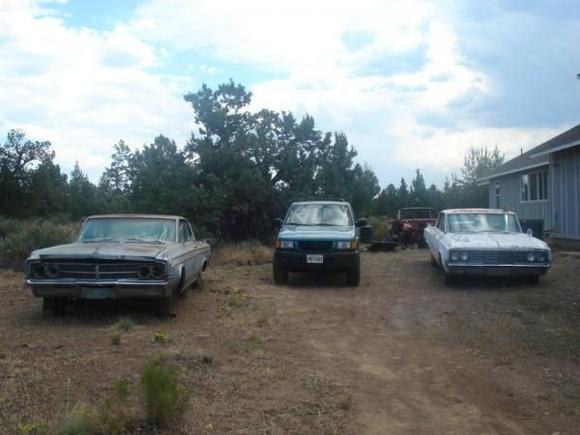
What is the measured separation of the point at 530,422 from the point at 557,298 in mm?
5902

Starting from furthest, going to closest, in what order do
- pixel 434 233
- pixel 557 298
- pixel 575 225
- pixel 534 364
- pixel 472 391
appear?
1. pixel 575 225
2. pixel 434 233
3. pixel 557 298
4. pixel 534 364
5. pixel 472 391

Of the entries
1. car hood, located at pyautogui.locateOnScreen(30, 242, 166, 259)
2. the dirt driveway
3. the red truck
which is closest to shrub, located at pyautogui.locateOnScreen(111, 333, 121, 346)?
the dirt driveway

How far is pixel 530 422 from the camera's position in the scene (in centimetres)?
498

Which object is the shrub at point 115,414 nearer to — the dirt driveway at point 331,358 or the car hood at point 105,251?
the dirt driveway at point 331,358

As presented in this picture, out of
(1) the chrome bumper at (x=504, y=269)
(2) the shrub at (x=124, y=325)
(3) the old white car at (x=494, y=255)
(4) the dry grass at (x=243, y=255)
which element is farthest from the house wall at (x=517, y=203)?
(2) the shrub at (x=124, y=325)

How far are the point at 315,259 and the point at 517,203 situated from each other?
52.4 ft

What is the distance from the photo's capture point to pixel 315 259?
12297 mm

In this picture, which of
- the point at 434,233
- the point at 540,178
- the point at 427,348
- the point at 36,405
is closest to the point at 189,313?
the point at 427,348

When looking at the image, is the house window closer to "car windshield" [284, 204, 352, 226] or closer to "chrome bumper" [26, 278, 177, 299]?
"car windshield" [284, 204, 352, 226]

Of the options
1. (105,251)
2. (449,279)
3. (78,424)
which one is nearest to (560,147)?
(449,279)

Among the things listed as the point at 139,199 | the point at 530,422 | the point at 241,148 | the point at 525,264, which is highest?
the point at 241,148

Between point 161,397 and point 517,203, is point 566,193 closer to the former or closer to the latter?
point 517,203

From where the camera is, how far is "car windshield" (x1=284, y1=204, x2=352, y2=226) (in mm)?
13617

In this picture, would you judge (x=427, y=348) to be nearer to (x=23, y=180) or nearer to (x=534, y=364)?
(x=534, y=364)
